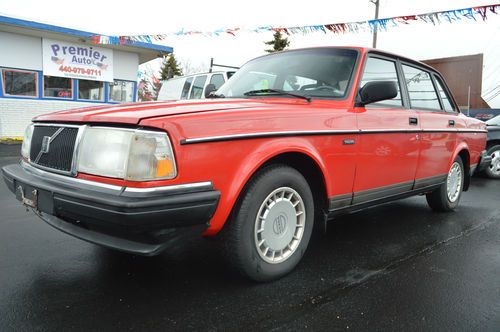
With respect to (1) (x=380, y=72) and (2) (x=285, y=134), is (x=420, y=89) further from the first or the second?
(2) (x=285, y=134)

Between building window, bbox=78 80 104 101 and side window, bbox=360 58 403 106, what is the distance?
12.7 metres

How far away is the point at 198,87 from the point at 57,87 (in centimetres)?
636

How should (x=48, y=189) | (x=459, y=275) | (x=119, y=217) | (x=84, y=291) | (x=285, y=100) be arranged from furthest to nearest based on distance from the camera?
(x=285, y=100) → (x=459, y=275) → (x=84, y=291) → (x=48, y=189) → (x=119, y=217)

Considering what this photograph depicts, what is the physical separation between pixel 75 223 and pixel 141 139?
0.75 meters

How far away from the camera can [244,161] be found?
2.35m

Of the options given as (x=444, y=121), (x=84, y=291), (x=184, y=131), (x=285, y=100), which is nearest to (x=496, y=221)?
(x=444, y=121)

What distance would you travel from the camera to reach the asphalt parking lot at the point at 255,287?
2.17 meters

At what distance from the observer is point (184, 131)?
6.99 ft

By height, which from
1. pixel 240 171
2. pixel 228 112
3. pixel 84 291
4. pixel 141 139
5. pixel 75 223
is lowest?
pixel 84 291

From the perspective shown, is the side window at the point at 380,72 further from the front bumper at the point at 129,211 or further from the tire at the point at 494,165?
the tire at the point at 494,165

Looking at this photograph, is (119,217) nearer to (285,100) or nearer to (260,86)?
(285,100)

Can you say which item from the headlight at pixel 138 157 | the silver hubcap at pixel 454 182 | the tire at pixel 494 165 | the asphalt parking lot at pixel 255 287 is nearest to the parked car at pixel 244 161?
the headlight at pixel 138 157

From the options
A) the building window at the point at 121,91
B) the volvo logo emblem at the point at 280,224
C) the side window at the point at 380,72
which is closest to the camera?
the volvo logo emblem at the point at 280,224

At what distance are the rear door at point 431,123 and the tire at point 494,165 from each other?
4092 mm
